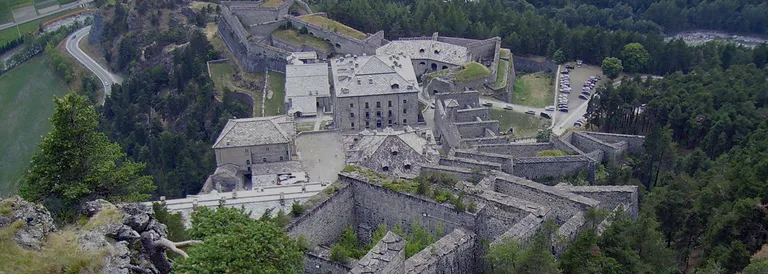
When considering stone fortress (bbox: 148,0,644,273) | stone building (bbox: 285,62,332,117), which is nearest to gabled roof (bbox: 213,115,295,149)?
stone fortress (bbox: 148,0,644,273)

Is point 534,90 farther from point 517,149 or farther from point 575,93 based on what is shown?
point 517,149

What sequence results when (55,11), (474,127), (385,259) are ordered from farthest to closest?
(55,11), (474,127), (385,259)

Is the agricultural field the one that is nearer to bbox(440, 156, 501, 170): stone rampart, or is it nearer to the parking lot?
the parking lot

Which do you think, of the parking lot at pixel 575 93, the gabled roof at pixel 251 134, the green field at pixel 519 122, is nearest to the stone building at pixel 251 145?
the gabled roof at pixel 251 134

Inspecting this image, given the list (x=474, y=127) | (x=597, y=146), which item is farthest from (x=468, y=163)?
(x=597, y=146)

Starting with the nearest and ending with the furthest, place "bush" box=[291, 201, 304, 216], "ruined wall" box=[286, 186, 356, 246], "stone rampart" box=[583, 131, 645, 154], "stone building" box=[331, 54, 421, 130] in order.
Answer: "bush" box=[291, 201, 304, 216] < "ruined wall" box=[286, 186, 356, 246] < "stone rampart" box=[583, 131, 645, 154] < "stone building" box=[331, 54, 421, 130]

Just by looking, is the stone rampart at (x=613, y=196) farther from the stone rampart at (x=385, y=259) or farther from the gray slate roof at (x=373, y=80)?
the gray slate roof at (x=373, y=80)
